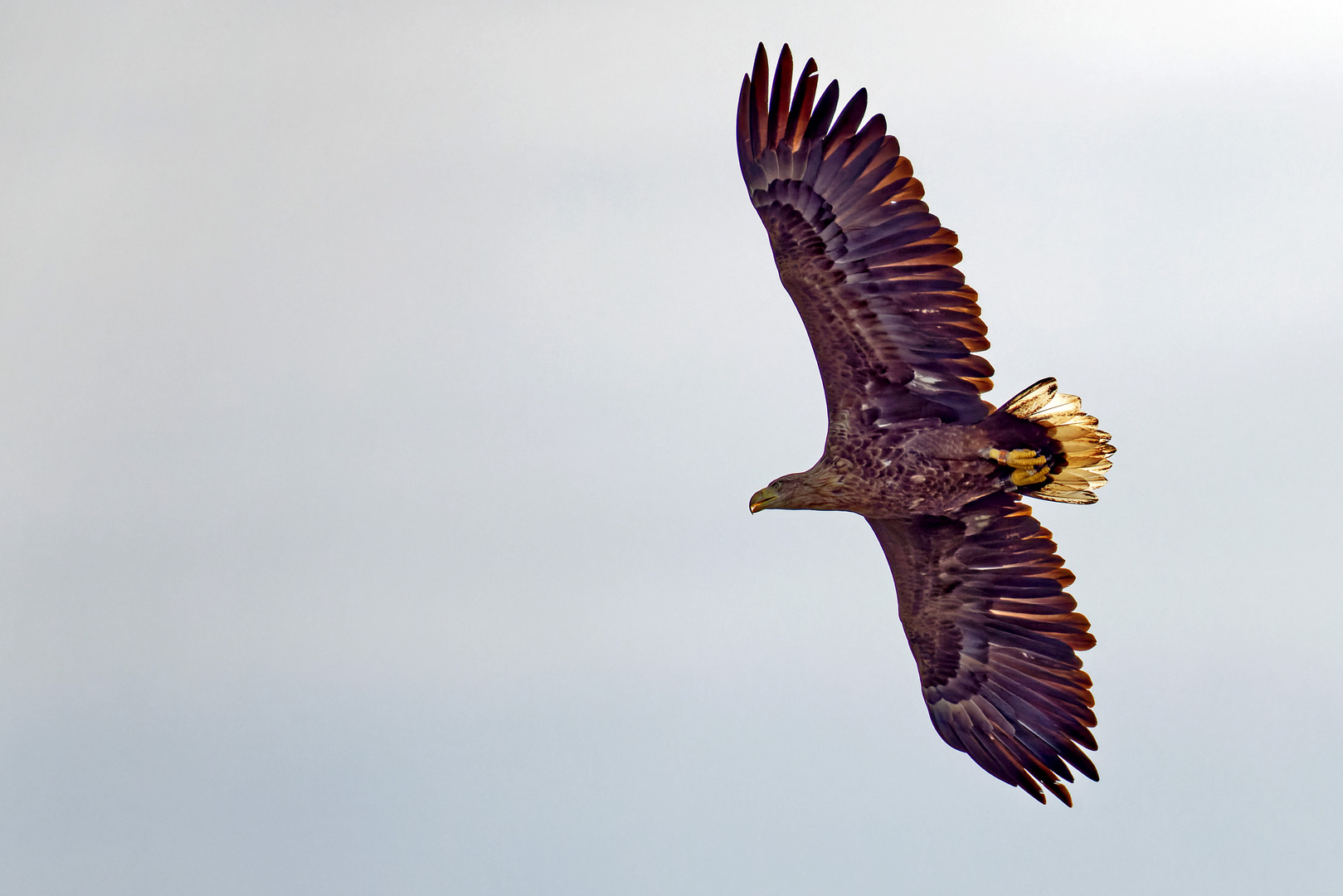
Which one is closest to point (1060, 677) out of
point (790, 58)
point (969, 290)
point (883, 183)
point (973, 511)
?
point (973, 511)

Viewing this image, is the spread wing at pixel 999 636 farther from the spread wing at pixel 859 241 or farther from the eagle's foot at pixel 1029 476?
the spread wing at pixel 859 241

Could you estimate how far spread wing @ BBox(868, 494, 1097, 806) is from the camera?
14195 millimetres

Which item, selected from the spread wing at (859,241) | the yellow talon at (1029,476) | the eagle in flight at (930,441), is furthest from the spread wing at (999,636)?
the spread wing at (859,241)

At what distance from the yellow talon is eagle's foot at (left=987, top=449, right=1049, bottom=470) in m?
0.02

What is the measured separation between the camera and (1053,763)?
555 inches

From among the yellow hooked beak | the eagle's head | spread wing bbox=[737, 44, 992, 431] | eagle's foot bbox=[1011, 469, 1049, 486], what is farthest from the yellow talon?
the yellow hooked beak

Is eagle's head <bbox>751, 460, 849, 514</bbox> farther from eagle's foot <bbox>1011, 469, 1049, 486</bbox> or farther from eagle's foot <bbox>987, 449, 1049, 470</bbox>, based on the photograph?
eagle's foot <bbox>1011, 469, 1049, 486</bbox>

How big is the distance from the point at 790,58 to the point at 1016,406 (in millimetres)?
3412

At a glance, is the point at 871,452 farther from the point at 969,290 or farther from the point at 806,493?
the point at 969,290

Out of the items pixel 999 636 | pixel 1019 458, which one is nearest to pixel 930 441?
pixel 1019 458

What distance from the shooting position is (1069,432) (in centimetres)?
1334

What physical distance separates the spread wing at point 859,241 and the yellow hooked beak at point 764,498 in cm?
148

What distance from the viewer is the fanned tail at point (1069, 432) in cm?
1330

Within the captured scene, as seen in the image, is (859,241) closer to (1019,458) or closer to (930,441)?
(930,441)
